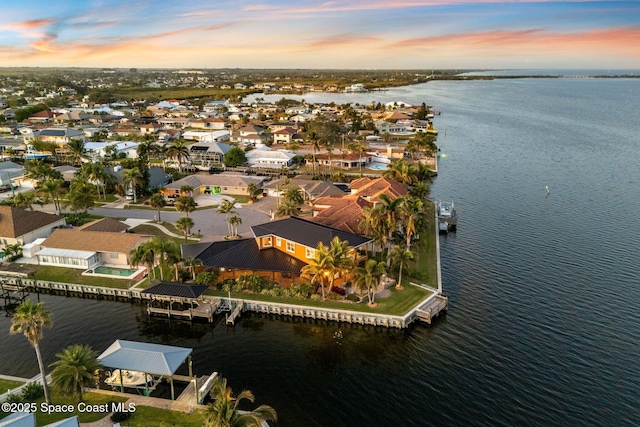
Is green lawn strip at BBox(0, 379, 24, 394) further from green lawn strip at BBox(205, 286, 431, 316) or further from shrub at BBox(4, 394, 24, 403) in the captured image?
green lawn strip at BBox(205, 286, 431, 316)

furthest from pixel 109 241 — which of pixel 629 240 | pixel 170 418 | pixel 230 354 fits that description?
pixel 629 240

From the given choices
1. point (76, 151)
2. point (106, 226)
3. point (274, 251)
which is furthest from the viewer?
point (76, 151)

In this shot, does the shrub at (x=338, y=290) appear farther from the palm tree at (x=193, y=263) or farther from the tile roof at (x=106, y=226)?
the tile roof at (x=106, y=226)

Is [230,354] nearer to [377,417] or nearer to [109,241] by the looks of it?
[377,417]

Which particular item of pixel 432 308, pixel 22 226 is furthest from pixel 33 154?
pixel 432 308

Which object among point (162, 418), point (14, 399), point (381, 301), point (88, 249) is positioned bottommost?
point (162, 418)

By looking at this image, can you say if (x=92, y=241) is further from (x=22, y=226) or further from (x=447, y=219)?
(x=447, y=219)
